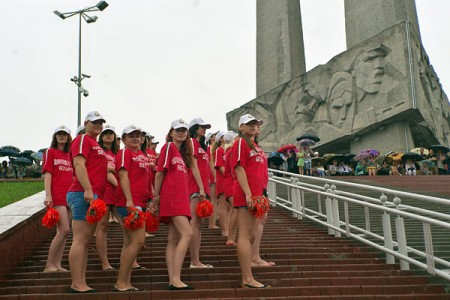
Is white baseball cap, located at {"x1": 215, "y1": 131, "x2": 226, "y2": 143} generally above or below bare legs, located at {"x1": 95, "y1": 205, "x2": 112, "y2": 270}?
above

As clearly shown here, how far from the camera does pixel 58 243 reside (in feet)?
16.0

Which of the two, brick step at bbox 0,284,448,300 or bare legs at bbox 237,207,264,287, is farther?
bare legs at bbox 237,207,264,287

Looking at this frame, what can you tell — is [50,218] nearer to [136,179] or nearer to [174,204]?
[136,179]

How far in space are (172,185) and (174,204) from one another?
182mm

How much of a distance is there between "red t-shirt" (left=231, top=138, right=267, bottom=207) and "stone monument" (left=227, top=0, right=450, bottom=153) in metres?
18.5

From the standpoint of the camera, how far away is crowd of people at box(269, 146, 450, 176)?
1797 centimetres

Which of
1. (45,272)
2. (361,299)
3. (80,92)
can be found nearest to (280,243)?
(361,299)

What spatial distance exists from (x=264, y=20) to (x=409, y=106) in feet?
51.0

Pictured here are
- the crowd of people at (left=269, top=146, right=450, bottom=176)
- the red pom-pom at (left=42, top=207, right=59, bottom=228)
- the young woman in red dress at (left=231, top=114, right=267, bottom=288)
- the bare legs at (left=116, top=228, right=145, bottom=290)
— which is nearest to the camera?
the bare legs at (left=116, top=228, right=145, bottom=290)

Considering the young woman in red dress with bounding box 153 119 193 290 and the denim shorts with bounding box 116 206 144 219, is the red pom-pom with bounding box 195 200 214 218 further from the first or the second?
the denim shorts with bounding box 116 206 144 219

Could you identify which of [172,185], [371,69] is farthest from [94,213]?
[371,69]

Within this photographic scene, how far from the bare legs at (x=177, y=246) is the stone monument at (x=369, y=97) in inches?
751

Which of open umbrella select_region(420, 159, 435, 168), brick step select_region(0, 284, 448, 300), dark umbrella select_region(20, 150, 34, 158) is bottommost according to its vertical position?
brick step select_region(0, 284, 448, 300)

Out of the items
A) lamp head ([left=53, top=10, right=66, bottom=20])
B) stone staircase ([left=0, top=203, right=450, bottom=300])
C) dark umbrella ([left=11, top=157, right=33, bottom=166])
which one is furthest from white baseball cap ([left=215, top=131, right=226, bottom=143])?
dark umbrella ([left=11, top=157, right=33, bottom=166])
